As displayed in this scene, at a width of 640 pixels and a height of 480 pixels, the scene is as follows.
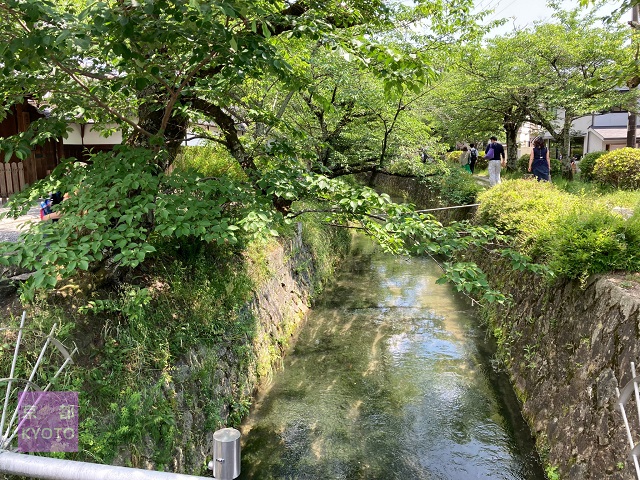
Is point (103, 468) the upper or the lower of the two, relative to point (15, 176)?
lower

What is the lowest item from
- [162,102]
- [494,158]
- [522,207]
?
[522,207]

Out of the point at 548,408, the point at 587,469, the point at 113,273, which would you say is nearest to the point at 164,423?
the point at 113,273

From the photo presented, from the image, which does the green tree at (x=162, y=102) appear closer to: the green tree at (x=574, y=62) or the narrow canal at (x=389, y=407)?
the narrow canal at (x=389, y=407)

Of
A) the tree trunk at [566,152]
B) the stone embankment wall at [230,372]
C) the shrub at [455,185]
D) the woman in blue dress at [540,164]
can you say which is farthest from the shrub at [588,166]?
the stone embankment wall at [230,372]

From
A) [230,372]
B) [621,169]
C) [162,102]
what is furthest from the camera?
[621,169]

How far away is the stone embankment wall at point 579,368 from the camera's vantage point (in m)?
4.82

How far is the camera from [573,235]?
6.69 m

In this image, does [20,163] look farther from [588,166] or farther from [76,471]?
[588,166]

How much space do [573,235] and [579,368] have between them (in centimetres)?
203

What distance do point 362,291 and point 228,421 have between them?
7.83 meters

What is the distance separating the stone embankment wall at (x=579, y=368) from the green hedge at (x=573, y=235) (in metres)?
0.28

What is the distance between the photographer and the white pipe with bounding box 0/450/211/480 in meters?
1.61

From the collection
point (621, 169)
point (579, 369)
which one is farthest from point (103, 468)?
point (621, 169)

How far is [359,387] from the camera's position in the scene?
8.19 meters
